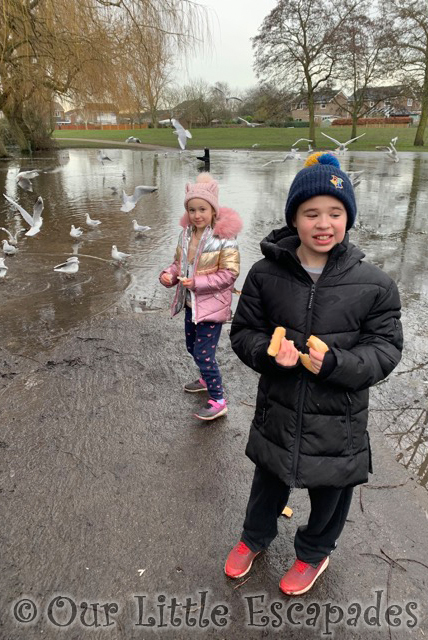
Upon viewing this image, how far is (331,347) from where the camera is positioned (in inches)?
65.8

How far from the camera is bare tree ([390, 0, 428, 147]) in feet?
88.4

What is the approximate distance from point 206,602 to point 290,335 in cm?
116

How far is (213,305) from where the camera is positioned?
2898 mm

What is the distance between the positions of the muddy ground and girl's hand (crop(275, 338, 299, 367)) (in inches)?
41.2

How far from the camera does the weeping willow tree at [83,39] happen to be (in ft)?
24.4

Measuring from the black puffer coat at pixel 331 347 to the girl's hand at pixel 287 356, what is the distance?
1.6 inches

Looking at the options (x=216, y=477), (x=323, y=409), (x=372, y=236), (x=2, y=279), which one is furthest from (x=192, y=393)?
(x=372, y=236)

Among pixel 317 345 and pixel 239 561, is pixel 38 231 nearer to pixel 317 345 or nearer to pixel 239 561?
pixel 239 561

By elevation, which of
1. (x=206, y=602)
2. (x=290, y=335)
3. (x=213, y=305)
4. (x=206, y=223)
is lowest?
(x=206, y=602)

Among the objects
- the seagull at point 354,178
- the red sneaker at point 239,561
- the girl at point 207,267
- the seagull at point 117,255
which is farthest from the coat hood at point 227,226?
the seagull at point 354,178

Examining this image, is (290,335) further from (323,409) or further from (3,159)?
(3,159)

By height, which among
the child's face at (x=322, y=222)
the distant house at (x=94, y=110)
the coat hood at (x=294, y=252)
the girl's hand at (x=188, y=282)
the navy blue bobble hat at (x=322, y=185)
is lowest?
the girl's hand at (x=188, y=282)

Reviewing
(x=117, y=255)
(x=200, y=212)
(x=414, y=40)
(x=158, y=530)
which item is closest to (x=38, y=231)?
(x=117, y=255)

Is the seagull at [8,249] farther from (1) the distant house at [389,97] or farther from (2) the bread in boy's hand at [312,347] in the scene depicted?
(1) the distant house at [389,97]
